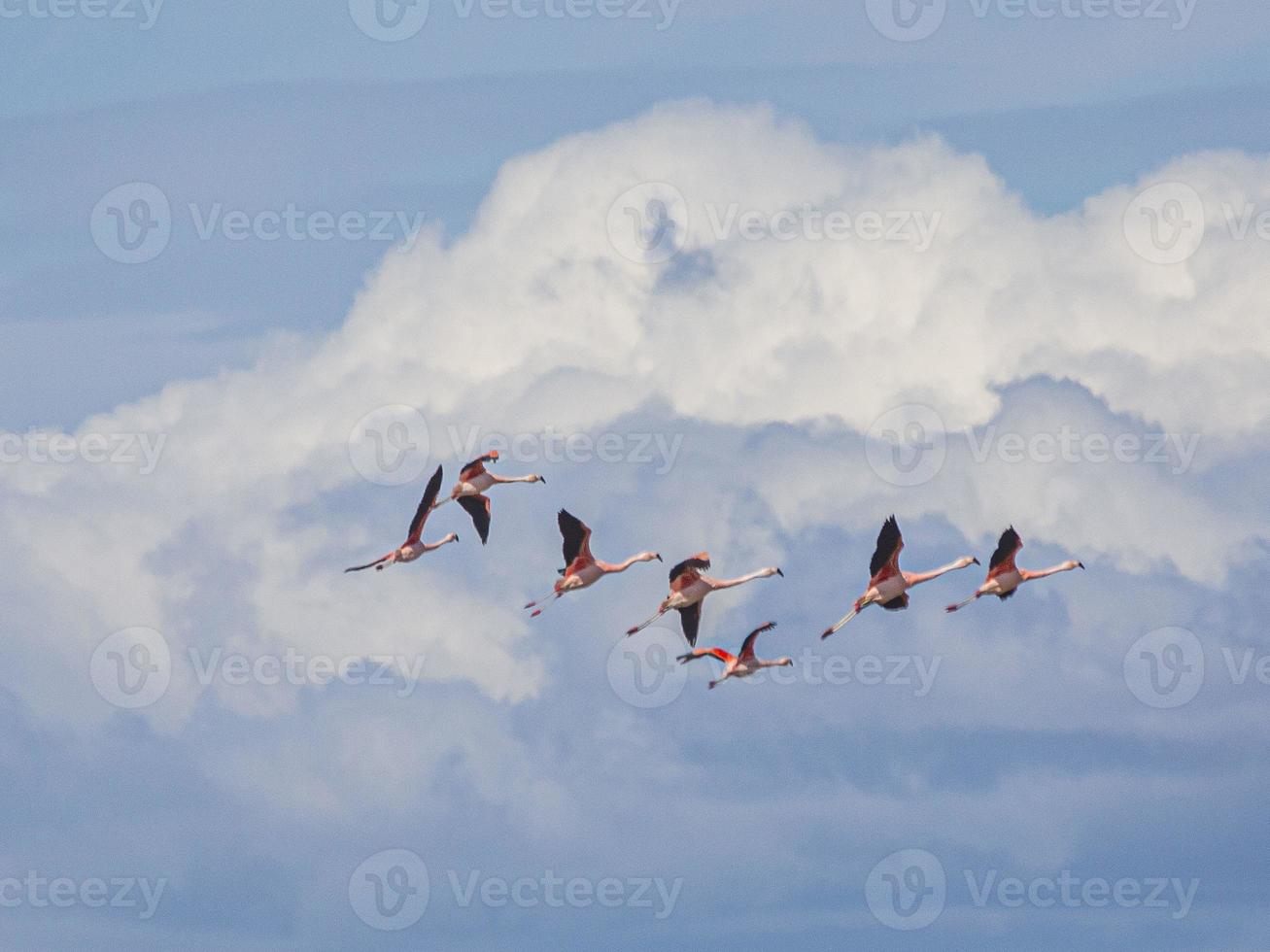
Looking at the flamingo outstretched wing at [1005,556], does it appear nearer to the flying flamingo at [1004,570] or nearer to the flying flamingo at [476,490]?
the flying flamingo at [1004,570]

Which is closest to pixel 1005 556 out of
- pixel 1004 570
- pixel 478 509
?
pixel 1004 570

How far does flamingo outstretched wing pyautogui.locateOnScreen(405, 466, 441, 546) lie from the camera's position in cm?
9500

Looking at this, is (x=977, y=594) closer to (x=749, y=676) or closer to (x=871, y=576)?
(x=871, y=576)

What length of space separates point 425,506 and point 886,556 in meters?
18.2

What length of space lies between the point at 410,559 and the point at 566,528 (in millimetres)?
→ 9319

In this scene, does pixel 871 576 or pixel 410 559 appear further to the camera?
pixel 410 559

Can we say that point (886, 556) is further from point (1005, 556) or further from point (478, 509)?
point (478, 509)

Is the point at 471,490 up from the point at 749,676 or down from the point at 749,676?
up

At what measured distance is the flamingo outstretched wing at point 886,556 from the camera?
301 ft

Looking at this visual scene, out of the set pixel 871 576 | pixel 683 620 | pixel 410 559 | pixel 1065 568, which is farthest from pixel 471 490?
pixel 1065 568

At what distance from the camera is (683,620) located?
9575 centimetres

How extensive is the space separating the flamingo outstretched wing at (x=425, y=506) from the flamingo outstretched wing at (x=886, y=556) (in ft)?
54.4

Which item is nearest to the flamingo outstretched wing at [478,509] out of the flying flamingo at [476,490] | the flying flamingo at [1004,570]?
the flying flamingo at [476,490]

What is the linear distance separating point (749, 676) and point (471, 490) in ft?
44.8
